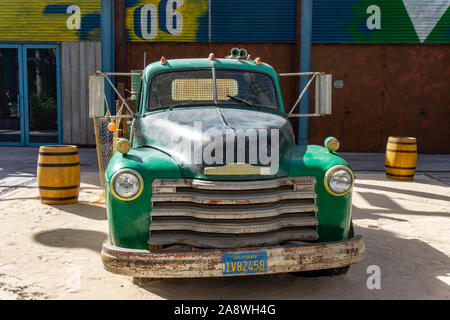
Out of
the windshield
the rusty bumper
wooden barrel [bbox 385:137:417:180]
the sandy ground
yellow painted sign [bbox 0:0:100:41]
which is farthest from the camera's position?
yellow painted sign [bbox 0:0:100:41]

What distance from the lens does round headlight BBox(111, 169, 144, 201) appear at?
375 centimetres

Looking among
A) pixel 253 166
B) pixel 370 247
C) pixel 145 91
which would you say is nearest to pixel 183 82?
pixel 145 91

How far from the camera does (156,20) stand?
13.7 m

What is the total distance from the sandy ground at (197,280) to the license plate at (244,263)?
1.78 feet

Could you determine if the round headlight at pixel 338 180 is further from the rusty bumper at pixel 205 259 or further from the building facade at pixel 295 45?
the building facade at pixel 295 45

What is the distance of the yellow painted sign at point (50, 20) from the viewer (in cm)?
1373

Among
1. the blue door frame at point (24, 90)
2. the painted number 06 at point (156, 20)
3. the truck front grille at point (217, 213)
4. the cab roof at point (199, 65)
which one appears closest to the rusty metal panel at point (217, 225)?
the truck front grille at point (217, 213)

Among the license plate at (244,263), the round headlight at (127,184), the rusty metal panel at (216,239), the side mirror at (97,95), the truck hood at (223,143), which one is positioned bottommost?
the license plate at (244,263)

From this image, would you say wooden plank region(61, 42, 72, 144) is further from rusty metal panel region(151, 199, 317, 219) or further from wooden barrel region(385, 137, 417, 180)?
rusty metal panel region(151, 199, 317, 219)

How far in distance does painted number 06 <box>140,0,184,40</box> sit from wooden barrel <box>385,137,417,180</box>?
6.99 metres

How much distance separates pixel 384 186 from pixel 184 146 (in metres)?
6.01

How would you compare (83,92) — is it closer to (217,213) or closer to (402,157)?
(402,157)

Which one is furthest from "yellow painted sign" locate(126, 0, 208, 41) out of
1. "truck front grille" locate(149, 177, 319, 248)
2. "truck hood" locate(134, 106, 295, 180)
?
"truck front grille" locate(149, 177, 319, 248)

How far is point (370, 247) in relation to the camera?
542 cm
